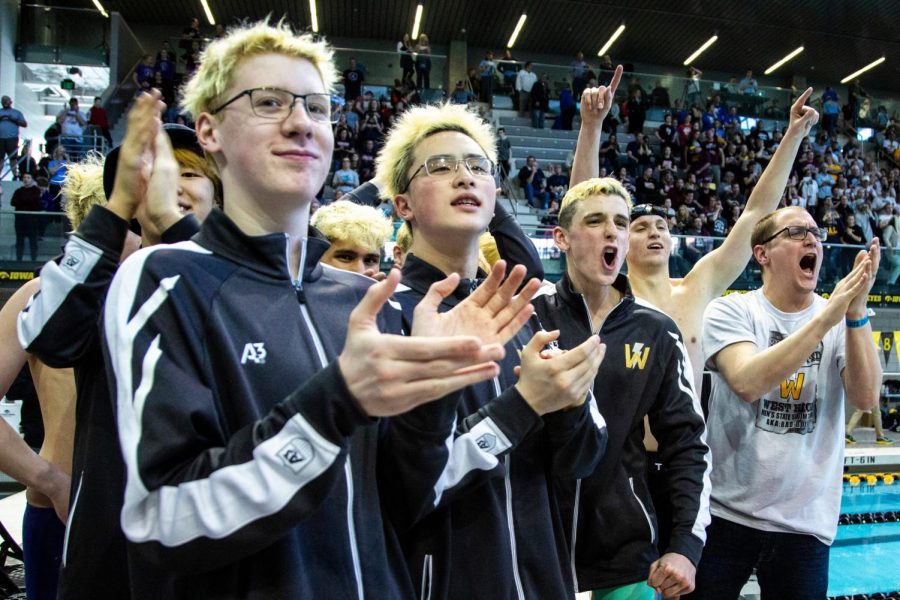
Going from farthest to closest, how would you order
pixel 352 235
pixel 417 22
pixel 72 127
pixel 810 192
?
pixel 417 22 → pixel 810 192 → pixel 72 127 → pixel 352 235

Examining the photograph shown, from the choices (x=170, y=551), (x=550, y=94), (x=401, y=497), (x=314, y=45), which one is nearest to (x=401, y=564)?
(x=401, y=497)

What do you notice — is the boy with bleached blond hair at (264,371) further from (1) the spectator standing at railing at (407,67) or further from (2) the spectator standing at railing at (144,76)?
(1) the spectator standing at railing at (407,67)

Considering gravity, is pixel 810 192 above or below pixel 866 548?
above

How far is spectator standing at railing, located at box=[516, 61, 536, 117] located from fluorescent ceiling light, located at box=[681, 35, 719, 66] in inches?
262

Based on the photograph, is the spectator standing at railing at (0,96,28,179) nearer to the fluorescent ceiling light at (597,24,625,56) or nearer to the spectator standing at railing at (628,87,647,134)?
the spectator standing at railing at (628,87,647,134)

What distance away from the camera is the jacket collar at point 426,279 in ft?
6.24

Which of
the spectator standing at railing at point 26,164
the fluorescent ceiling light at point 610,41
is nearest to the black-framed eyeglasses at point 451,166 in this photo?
the spectator standing at railing at point 26,164

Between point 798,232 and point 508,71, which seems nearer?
point 798,232

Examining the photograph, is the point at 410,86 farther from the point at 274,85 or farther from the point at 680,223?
the point at 274,85

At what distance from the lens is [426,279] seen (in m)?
1.91

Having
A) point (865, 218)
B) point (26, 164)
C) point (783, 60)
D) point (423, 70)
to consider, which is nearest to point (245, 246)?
point (26, 164)

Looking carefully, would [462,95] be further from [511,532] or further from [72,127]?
[511,532]

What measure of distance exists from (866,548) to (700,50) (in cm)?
1952

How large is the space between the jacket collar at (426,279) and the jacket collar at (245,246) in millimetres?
623
